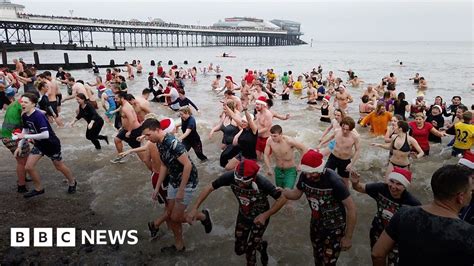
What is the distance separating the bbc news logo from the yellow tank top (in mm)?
6437

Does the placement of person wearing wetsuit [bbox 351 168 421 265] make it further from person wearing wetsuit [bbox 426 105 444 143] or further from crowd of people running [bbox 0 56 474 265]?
person wearing wetsuit [bbox 426 105 444 143]

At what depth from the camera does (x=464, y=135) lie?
670 centimetres

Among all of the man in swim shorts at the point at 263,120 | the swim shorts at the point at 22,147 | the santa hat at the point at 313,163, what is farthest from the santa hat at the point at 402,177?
the swim shorts at the point at 22,147

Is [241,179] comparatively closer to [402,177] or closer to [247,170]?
[247,170]

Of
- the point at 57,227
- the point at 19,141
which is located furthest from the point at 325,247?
the point at 19,141

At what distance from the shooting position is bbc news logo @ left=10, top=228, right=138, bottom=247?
14.4ft

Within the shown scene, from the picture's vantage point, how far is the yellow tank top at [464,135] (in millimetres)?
6578

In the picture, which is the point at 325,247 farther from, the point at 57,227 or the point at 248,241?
the point at 57,227

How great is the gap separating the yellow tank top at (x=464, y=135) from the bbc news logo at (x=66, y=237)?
21.1 ft

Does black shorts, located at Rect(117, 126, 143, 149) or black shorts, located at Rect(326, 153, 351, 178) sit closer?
black shorts, located at Rect(326, 153, 351, 178)

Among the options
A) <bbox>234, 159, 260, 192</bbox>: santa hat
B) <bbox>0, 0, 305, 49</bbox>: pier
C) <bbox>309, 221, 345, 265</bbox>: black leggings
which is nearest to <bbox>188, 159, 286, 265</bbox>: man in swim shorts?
<bbox>234, 159, 260, 192</bbox>: santa hat

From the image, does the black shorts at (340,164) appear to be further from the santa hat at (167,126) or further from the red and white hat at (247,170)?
the santa hat at (167,126)

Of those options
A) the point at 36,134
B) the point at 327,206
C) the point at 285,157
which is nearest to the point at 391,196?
the point at 327,206

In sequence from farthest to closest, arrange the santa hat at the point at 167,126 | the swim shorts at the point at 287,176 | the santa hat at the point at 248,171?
the swim shorts at the point at 287,176
the santa hat at the point at 167,126
the santa hat at the point at 248,171
